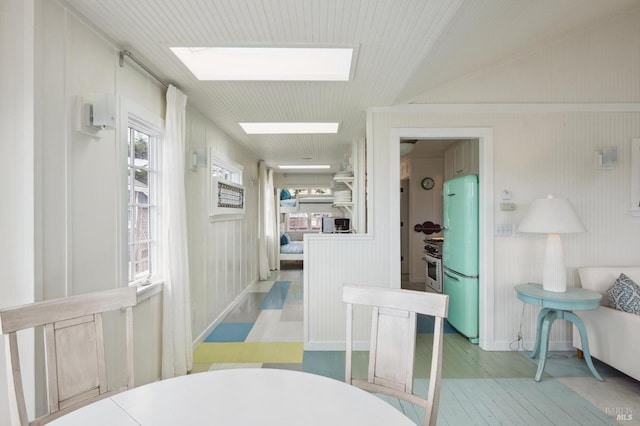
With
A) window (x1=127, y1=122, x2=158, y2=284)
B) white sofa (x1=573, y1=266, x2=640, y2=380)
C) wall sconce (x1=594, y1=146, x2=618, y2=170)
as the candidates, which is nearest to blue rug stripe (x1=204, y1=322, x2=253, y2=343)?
window (x1=127, y1=122, x2=158, y2=284)

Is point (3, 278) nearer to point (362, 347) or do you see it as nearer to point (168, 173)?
point (168, 173)

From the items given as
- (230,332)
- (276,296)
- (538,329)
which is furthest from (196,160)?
(538,329)

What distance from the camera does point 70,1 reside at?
1537mm

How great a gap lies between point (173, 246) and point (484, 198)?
2932mm

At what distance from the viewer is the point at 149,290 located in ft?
7.57

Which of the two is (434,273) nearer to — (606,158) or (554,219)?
(554,219)

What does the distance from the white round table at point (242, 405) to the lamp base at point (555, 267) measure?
250 cm

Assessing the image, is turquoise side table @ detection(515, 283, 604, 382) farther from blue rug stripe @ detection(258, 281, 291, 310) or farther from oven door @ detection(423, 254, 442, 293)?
blue rug stripe @ detection(258, 281, 291, 310)

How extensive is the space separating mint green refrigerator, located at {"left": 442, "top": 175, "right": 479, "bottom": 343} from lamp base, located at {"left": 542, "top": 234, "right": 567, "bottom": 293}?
0.66 meters

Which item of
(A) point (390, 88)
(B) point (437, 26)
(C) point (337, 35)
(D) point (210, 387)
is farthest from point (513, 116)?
(D) point (210, 387)

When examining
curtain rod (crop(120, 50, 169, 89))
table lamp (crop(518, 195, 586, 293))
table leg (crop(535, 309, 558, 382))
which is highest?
curtain rod (crop(120, 50, 169, 89))

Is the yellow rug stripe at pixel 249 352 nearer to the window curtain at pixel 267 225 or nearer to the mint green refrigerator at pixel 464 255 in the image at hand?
the mint green refrigerator at pixel 464 255

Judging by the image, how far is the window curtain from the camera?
6543 millimetres

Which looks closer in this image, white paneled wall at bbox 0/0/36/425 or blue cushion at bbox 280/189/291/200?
white paneled wall at bbox 0/0/36/425
